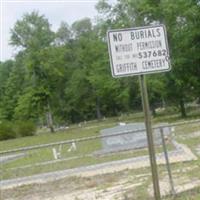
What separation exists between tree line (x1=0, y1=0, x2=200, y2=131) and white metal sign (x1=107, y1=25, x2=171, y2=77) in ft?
122

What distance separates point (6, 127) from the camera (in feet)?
192

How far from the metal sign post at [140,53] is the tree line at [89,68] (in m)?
37.1

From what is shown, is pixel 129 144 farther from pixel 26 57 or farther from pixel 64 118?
pixel 64 118

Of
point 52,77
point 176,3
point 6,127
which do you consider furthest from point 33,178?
point 52,77

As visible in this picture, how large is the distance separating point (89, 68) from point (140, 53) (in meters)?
62.9

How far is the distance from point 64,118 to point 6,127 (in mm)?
25110

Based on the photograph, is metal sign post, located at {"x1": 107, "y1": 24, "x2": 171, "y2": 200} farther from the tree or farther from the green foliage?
the tree

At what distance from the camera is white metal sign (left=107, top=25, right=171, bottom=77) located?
6.15 m

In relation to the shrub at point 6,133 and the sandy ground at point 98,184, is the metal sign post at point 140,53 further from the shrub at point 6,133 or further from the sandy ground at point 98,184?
the shrub at point 6,133

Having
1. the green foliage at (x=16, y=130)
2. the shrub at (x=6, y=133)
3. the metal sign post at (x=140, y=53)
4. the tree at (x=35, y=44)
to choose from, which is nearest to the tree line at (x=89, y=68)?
the tree at (x=35, y=44)

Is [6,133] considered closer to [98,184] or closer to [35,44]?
[35,44]

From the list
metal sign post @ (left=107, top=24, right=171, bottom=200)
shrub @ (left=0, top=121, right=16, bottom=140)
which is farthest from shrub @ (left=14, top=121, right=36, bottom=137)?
metal sign post @ (left=107, top=24, right=171, bottom=200)

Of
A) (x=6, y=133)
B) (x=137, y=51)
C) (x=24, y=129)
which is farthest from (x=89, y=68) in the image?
(x=137, y=51)

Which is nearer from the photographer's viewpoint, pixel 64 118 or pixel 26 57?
pixel 26 57
